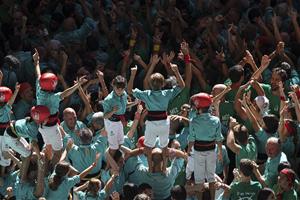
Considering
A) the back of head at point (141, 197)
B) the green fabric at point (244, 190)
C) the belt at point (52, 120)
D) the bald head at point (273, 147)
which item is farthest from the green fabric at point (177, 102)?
the back of head at point (141, 197)

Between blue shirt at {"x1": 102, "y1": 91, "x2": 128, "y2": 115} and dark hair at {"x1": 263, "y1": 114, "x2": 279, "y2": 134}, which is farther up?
blue shirt at {"x1": 102, "y1": 91, "x2": 128, "y2": 115}

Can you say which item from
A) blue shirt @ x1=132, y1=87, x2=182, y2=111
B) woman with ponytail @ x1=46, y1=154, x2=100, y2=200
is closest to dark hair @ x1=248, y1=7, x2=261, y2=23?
blue shirt @ x1=132, y1=87, x2=182, y2=111

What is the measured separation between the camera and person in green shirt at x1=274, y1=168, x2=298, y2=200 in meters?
10.9

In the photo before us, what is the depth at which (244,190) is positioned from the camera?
1084cm

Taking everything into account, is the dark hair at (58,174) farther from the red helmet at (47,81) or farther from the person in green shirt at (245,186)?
the person in green shirt at (245,186)

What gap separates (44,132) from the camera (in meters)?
12.4

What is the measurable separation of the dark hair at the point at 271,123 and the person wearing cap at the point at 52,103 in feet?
7.36

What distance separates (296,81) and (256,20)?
2.10 m

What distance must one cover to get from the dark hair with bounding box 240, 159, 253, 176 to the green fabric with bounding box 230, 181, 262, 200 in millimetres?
134

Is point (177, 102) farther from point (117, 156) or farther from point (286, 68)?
A: point (117, 156)

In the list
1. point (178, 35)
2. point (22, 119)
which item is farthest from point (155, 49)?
point (22, 119)

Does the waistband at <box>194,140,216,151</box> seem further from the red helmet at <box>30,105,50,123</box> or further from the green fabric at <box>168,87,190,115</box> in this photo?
the green fabric at <box>168,87,190,115</box>

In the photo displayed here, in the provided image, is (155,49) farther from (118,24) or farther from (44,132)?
(44,132)

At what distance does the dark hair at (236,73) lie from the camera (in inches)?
526
